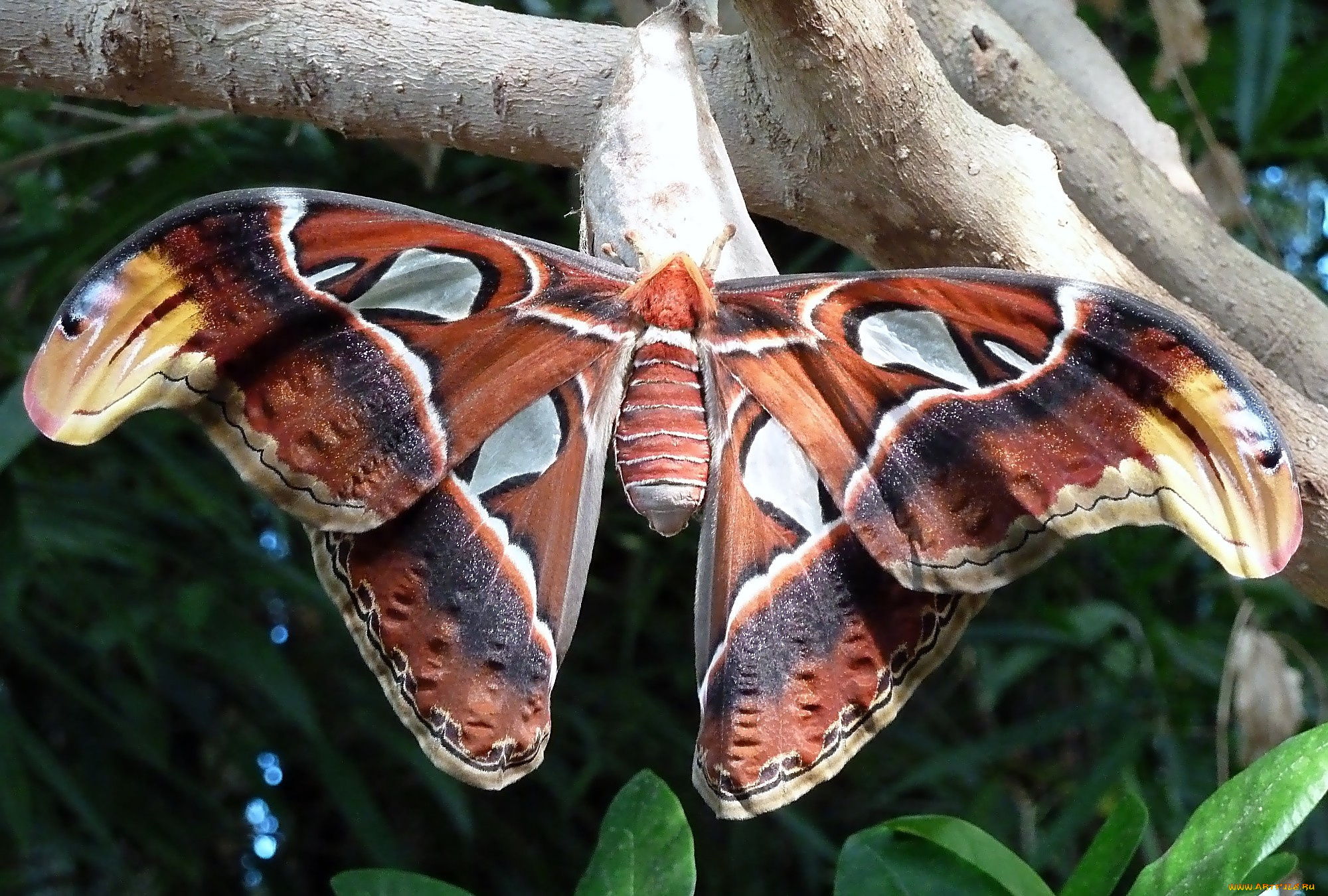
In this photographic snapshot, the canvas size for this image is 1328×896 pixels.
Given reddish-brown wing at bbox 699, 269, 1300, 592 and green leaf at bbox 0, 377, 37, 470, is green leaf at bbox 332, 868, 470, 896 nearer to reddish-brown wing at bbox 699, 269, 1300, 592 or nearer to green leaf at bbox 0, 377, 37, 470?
reddish-brown wing at bbox 699, 269, 1300, 592

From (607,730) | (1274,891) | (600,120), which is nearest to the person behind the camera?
(1274,891)

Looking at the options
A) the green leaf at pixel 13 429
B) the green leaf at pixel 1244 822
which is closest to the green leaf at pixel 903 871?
the green leaf at pixel 1244 822

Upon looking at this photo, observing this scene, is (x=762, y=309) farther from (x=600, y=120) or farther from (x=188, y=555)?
(x=188, y=555)

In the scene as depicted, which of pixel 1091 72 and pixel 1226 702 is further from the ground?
pixel 1091 72

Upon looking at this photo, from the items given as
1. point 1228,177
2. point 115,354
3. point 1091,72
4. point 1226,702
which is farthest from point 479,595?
point 1228,177

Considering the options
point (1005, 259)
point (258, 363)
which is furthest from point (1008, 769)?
point (258, 363)

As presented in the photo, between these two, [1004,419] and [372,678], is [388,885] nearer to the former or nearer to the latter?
[1004,419]
